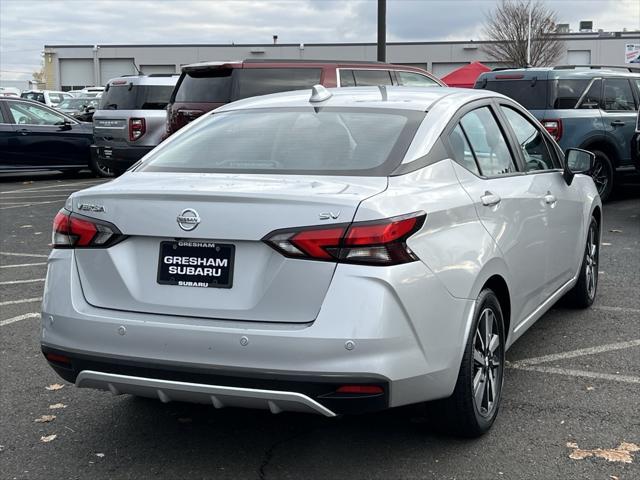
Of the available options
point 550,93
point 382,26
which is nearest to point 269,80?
point 550,93

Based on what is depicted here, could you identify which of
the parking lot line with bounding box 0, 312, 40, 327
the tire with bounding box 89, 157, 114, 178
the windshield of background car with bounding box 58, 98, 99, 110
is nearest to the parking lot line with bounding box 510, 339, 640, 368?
the parking lot line with bounding box 0, 312, 40, 327

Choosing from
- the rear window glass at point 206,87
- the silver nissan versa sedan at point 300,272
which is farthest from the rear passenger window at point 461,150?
the rear window glass at point 206,87

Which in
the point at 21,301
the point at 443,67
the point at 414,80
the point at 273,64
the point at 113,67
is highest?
the point at 113,67

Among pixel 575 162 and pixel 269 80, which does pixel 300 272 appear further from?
pixel 269 80

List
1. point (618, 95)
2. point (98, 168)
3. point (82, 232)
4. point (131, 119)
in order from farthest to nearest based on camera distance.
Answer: point (98, 168), point (131, 119), point (618, 95), point (82, 232)

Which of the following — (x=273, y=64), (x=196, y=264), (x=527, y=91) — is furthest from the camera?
(x=527, y=91)

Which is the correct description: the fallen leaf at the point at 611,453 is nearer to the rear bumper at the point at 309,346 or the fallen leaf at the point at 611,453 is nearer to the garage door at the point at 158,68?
the rear bumper at the point at 309,346

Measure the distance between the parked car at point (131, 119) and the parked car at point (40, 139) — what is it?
2037mm

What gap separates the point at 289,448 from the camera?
13.1ft

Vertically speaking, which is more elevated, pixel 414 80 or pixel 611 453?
pixel 414 80

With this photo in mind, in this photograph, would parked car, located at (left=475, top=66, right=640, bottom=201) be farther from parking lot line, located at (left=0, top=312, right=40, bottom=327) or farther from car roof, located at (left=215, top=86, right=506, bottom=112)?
parking lot line, located at (left=0, top=312, right=40, bottom=327)

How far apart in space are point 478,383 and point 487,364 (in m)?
0.13

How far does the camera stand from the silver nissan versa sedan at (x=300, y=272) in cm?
328

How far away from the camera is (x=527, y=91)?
11828mm
